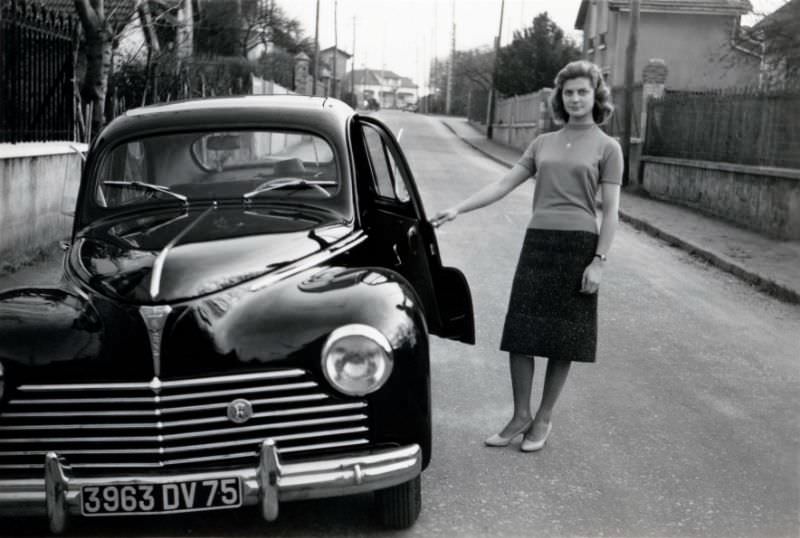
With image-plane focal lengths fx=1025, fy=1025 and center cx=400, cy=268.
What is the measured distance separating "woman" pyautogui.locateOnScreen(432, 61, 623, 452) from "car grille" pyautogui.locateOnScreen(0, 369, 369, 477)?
1699mm

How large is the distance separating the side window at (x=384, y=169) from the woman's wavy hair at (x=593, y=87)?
1028 millimetres

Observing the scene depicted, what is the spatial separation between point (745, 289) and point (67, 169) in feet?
24.3

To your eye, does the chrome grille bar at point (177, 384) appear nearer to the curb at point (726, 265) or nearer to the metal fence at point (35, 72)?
the metal fence at point (35, 72)

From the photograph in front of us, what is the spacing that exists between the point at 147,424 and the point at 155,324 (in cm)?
35

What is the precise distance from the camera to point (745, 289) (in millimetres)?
10586

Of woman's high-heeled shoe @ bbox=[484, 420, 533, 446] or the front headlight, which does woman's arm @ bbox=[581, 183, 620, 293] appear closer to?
woman's high-heeled shoe @ bbox=[484, 420, 533, 446]

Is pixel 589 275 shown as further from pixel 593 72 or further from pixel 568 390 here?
pixel 568 390

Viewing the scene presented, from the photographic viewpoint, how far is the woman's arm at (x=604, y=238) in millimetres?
4773

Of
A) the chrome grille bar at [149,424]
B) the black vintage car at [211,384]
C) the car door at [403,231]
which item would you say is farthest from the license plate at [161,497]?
the car door at [403,231]

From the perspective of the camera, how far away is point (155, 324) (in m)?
3.57

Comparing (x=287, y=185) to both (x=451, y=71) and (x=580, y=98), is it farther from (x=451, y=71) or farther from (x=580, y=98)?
(x=451, y=71)

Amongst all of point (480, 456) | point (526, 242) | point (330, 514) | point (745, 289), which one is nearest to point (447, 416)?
point (480, 456)

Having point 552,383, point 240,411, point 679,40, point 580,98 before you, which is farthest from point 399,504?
point 679,40

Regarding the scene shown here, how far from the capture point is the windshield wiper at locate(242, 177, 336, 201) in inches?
188
